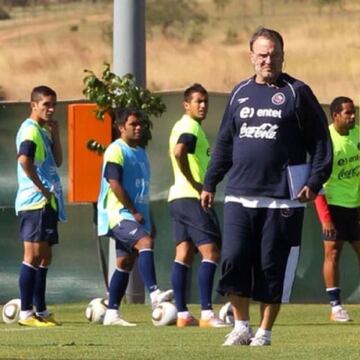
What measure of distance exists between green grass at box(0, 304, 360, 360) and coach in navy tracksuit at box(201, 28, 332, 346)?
43 cm

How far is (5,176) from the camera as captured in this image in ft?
57.3

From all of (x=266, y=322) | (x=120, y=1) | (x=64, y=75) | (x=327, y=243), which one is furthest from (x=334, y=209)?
(x=64, y=75)

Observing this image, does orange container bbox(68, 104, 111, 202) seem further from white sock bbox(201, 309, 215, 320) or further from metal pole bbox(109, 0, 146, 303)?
white sock bbox(201, 309, 215, 320)

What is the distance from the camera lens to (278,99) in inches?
389

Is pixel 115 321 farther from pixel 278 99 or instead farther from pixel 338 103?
pixel 278 99

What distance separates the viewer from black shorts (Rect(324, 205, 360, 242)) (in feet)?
48.1

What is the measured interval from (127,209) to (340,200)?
2.24 metres

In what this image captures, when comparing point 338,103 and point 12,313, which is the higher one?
point 338,103

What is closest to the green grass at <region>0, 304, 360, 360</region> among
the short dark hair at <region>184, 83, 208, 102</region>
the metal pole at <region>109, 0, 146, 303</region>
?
the metal pole at <region>109, 0, 146, 303</region>

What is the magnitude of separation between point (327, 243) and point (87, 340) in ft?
14.0

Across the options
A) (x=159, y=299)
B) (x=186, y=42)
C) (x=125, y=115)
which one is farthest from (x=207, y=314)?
(x=186, y=42)

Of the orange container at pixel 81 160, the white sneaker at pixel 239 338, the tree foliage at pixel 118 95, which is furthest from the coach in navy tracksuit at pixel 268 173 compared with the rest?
the orange container at pixel 81 160

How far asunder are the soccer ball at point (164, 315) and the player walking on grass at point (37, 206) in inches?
35.8

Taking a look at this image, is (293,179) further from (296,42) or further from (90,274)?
(296,42)
